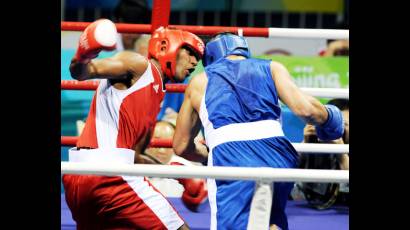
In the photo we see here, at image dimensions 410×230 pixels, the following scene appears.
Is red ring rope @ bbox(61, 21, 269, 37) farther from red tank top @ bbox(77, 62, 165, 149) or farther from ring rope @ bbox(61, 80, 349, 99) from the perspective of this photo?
red tank top @ bbox(77, 62, 165, 149)

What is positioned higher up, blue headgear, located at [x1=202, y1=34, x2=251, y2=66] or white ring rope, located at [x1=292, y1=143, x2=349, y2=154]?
blue headgear, located at [x1=202, y1=34, x2=251, y2=66]

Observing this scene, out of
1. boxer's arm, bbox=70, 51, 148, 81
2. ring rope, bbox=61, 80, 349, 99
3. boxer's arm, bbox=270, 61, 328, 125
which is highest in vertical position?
boxer's arm, bbox=70, 51, 148, 81

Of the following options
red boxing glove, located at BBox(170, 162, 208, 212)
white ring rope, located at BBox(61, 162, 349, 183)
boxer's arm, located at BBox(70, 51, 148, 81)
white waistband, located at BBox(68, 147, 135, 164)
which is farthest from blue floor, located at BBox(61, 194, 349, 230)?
white ring rope, located at BBox(61, 162, 349, 183)

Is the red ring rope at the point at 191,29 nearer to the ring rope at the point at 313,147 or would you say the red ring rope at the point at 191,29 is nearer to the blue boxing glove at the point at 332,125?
the ring rope at the point at 313,147

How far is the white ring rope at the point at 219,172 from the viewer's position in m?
2.38

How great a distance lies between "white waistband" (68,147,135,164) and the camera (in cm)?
374

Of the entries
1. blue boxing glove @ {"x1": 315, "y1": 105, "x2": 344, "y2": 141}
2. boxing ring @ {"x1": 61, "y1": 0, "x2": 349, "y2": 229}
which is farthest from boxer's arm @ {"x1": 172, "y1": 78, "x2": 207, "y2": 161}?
boxing ring @ {"x1": 61, "y1": 0, "x2": 349, "y2": 229}

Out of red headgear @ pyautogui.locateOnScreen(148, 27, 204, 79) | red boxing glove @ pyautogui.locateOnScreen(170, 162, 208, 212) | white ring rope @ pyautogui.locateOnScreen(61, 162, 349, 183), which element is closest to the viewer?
white ring rope @ pyautogui.locateOnScreen(61, 162, 349, 183)

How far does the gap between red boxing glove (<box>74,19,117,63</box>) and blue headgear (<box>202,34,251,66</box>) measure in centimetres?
91

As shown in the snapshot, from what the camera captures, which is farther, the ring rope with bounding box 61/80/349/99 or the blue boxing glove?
the ring rope with bounding box 61/80/349/99

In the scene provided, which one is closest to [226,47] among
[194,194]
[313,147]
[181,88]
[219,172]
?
[181,88]

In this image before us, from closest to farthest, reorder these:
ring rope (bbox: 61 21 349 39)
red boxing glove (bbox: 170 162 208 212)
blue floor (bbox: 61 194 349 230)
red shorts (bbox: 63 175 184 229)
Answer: red shorts (bbox: 63 175 184 229) < ring rope (bbox: 61 21 349 39) < red boxing glove (bbox: 170 162 208 212) < blue floor (bbox: 61 194 349 230)
